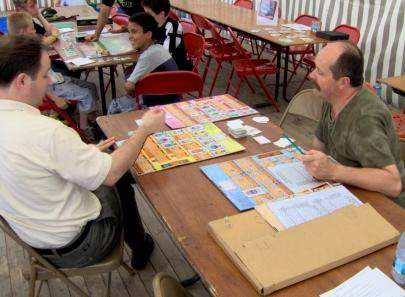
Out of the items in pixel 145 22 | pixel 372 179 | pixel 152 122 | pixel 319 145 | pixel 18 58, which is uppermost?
pixel 18 58

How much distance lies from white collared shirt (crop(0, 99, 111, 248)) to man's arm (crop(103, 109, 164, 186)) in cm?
4

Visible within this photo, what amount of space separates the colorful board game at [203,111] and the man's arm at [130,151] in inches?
12.6

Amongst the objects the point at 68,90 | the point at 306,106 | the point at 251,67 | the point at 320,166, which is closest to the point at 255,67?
the point at 251,67

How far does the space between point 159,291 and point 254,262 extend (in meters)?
0.26

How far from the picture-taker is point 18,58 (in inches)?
56.3

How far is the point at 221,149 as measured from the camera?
1.81 meters

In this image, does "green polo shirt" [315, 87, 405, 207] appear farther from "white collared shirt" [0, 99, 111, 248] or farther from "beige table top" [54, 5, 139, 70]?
"beige table top" [54, 5, 139, 70]

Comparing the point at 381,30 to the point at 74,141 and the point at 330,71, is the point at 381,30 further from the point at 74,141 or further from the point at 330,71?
the point at 74,141

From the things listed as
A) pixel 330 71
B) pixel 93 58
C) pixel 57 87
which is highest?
pixel 330 71

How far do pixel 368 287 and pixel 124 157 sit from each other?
3.03 feet

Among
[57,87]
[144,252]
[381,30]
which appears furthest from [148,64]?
[381,30]

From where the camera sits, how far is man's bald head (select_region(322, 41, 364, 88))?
1768mm

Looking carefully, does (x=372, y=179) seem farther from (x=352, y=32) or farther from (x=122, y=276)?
(x=352, y=32)

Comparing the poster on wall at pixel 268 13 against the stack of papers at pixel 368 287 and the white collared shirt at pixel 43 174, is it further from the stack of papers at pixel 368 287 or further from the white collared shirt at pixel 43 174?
the stack of papers at pixel 368 287
